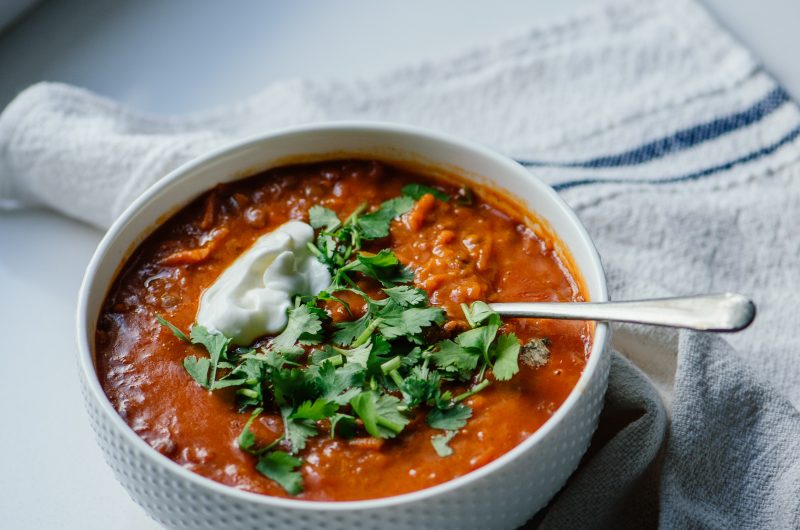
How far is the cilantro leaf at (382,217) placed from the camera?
Result: 2415 millimetres

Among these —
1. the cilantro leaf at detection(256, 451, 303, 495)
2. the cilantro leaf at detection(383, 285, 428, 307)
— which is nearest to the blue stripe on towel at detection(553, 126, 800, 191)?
the cilantro leaf at detection(383, 285, 428, 307)

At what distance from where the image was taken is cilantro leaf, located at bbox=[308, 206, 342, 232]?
8.04ft

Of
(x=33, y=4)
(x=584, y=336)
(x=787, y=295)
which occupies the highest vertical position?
(x=33, y=4)

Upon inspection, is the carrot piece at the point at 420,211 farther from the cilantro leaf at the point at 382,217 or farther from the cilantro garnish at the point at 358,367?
the cilantro garnish at the point at 358,367

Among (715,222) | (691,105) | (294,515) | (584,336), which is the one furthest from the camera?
(691,105)

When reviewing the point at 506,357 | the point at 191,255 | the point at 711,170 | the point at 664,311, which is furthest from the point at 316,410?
the point at 711,170

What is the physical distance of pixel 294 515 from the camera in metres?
1.81

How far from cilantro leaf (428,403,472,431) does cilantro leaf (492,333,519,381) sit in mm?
107

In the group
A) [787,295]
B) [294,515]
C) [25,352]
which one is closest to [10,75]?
[25,352]

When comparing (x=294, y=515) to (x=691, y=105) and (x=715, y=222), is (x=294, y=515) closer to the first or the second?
(x=715, y=222)

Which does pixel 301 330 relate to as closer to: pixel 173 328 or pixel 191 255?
pixel 173 328

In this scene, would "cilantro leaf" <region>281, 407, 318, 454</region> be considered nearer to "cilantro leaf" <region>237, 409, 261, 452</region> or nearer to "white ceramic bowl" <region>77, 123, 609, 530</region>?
"cilantro leaf" <region>237, 409, 261, 452</region>

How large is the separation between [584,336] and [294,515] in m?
0.78

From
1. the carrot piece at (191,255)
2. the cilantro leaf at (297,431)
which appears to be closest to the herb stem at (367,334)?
the cilantro leaf at (297,431)
